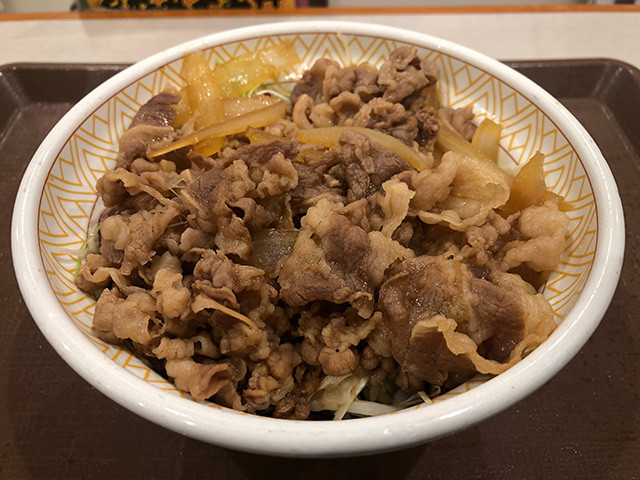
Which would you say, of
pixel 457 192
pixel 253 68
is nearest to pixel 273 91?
pixel 253 68

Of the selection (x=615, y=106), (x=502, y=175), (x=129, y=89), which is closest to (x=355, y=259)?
(x=502, y=175)

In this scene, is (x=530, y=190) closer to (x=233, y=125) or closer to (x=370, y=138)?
(x=370, y=138)

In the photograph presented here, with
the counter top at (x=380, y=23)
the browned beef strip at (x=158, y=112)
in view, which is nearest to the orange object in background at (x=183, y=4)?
the counter top at (x=380, y=23)

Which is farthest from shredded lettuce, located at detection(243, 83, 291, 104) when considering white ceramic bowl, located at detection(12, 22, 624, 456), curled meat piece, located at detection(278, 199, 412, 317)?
curled meat piece, located at detection(278, 199, 412, 317)

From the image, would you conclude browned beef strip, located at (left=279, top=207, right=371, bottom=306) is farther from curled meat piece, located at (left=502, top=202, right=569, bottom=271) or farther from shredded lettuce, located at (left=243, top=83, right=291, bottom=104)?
shredded lettuce, located at (left=243, top=83, right=291, bottom=104)

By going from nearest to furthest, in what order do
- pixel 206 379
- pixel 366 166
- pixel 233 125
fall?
1. pixel 206 379
2. pixel 366 166
3. pixel 233 125
